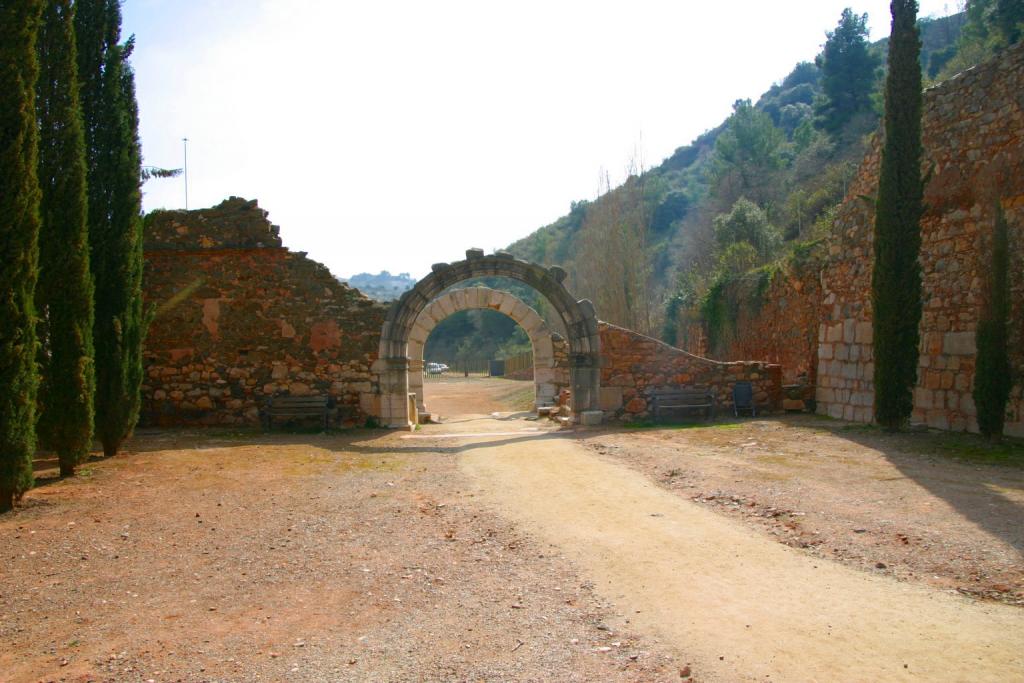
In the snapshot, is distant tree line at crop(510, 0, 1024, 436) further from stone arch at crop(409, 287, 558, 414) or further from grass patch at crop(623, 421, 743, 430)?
stone arch at crop(409, 287, 558, 414)

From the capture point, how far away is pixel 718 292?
20.9 meters

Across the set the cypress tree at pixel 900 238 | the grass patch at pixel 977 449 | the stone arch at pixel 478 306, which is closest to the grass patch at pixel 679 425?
the cypress tree at pixel 900 238

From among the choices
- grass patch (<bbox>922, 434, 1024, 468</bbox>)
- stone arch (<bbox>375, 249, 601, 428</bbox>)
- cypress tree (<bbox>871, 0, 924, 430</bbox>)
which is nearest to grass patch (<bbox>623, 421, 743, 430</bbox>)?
stone arch (<bbox>375, 249, 601, 428</bbox>)

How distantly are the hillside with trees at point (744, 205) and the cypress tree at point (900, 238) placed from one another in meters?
5.11

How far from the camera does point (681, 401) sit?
46.4 feet

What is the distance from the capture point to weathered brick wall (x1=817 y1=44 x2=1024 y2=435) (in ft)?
34.3

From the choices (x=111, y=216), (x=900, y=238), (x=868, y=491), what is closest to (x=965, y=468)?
(x=868, y=491)

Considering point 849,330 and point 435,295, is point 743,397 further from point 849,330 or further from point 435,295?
point 435,295

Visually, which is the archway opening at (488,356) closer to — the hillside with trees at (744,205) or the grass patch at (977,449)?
the hillside with trees at (744,205)

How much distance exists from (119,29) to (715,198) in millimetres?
39902

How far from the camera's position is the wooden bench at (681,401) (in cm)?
1405

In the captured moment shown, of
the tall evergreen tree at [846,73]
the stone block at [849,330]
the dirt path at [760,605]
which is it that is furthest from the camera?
the tall evergreen tree at [846,73]

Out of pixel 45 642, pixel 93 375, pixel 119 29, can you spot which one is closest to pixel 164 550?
pixel 45 642

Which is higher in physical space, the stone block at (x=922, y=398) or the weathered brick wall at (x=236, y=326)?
the weathered brick wall at (x=236, y=326)
